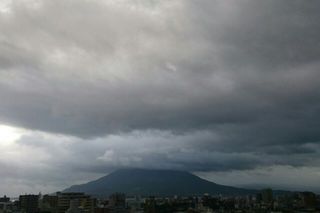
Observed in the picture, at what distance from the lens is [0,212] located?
17638 centimetres

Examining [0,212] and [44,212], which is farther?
[44,212]

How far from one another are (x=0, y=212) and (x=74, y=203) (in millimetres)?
32000

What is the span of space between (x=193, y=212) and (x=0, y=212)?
8473cm

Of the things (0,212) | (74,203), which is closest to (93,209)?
(74,203)

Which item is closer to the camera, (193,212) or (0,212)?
(0,212)

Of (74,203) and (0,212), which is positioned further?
(74,203)

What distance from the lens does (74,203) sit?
193500mm

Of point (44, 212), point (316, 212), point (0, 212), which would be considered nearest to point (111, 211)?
point (44, 212)

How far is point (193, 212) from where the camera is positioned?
200 meters

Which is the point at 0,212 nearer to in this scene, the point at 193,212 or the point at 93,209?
the point at 93,209

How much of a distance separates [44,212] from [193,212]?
67487 millimetres

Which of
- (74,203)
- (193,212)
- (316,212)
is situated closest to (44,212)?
(74,203)

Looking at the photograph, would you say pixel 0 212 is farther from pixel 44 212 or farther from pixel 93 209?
pixel 93 209

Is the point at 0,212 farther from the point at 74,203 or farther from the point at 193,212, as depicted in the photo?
the point at 193,212
